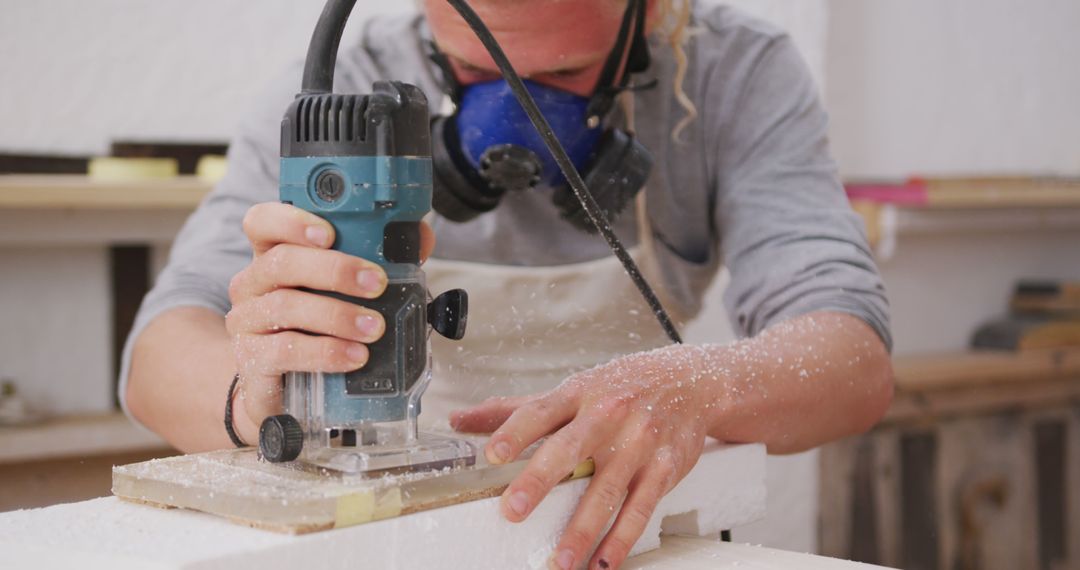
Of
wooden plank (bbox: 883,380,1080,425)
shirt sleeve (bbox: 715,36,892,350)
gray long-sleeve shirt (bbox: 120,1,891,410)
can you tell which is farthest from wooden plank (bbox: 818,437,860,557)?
shirt sleeve (bbox: 715,36,892,350)

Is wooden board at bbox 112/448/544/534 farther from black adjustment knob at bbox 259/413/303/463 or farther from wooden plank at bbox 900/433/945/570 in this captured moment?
wooden plank at bbox 900/433/945/570

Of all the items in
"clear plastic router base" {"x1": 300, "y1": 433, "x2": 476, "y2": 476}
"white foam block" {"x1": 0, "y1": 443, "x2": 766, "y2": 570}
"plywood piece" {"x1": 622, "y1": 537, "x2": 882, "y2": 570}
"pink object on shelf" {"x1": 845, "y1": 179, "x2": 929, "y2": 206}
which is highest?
"pink object on shelf" {"x1": 845, "y1": 179, "x2": 929, "y2": 206}

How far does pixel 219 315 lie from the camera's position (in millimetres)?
1492

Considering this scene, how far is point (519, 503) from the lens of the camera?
36.5 inches

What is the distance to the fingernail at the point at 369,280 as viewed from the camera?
2.96 ft

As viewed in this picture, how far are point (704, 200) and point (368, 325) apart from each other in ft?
3.04

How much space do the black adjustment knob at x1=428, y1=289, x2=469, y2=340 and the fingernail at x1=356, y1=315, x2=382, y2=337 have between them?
79 mm

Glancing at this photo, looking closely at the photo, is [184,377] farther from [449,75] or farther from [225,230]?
[449,75]

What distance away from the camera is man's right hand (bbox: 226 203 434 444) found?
902 millimetres

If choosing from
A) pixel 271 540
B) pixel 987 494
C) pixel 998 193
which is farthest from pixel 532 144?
pixel 987 494

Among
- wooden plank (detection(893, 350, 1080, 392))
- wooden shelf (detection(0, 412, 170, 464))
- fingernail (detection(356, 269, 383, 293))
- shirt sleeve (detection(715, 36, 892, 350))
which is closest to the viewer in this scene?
fingernail (detection(356, 269, 383, 293))

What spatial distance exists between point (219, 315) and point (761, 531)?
2.14 metres

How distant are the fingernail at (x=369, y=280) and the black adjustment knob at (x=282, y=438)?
127 mm

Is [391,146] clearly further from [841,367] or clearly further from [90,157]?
[90,157]
